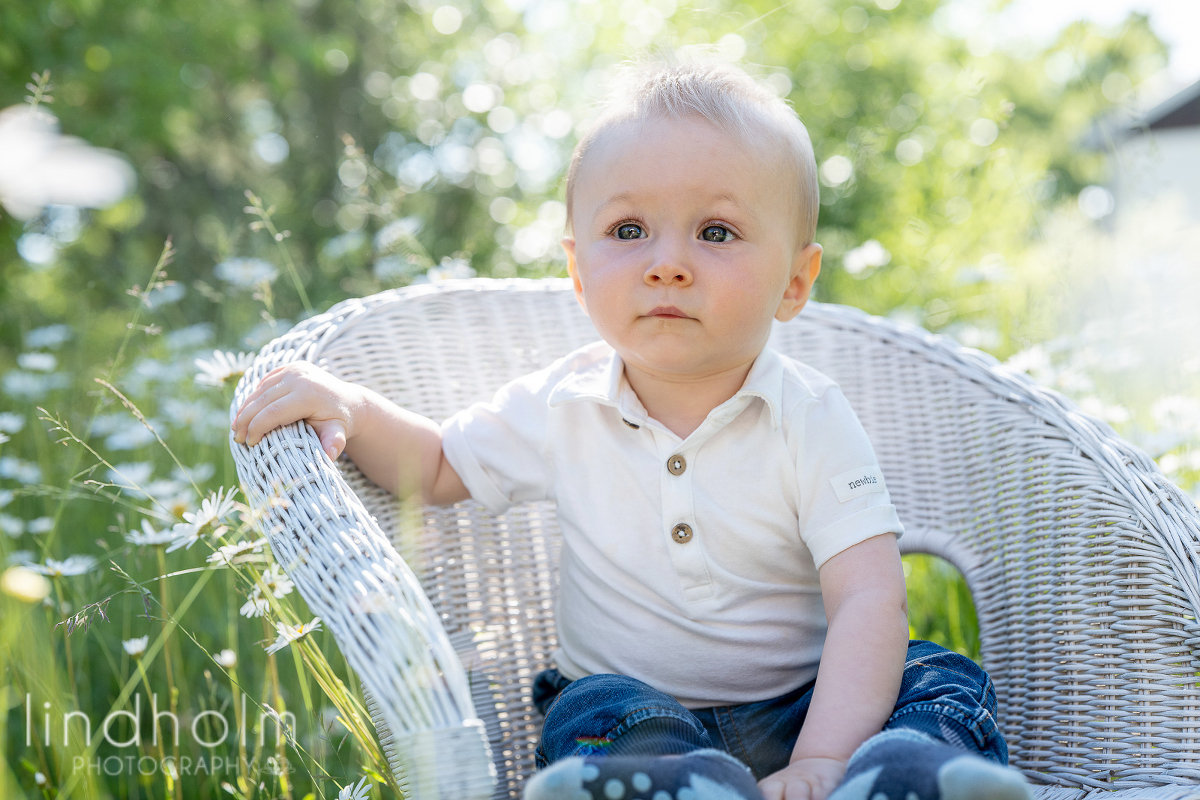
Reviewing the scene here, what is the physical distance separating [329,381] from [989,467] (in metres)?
1.15

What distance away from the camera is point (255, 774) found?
4.17ft

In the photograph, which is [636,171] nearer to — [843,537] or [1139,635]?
[843,537]

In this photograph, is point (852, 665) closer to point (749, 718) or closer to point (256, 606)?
point (749, 718)

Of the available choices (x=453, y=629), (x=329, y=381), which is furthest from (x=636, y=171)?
(x=453, y=629)

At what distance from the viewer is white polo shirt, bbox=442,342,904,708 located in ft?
4.42

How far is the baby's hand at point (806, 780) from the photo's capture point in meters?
1.04

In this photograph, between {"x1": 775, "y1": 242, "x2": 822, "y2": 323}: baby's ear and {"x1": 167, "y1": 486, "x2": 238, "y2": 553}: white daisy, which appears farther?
{"x1": 775, "y1": 242, "x2": 822, "y2": 323}: baby's ear

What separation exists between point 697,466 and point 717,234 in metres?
0.35

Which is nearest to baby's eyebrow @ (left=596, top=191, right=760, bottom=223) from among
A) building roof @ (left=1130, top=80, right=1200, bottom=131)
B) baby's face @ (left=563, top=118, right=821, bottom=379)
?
baby's face @ (left=563, top=118, right=821, bottom=379)

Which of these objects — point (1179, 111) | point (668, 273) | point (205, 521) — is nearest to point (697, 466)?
point (668, 273)

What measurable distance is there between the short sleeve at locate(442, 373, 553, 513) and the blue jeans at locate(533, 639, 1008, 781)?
0.38 metres

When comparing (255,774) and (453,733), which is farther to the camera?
(255,774)

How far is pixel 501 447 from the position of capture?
4.96 ft

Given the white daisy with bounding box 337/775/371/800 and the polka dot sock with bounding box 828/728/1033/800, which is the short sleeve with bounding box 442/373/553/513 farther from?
the polka dot sock with bounding box 828/728/1033/800
